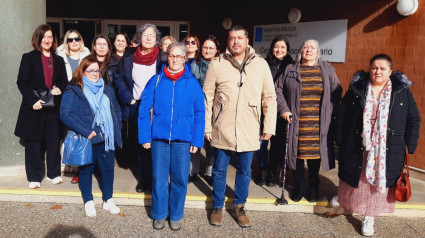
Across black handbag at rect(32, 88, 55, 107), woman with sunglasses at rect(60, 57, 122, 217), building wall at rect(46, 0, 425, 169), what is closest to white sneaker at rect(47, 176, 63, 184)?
woman with sunglasses at rect(60, 57, 122, 217)

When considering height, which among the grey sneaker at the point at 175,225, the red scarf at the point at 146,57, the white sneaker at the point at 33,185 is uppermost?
the red scarf at the point at 146,57

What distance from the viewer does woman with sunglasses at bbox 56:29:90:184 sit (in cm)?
454

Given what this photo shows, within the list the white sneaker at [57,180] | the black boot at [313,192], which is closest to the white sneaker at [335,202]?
the black boot at [313,192]

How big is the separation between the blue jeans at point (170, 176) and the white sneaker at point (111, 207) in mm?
514

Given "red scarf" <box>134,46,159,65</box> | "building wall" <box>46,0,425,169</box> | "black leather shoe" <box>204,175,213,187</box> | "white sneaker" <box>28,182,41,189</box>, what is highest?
"building wall" <box>46,0,425,169</box>

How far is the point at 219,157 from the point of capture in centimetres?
377

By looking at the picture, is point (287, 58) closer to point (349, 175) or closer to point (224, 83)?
point (224, 83)

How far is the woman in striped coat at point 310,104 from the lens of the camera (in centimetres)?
395

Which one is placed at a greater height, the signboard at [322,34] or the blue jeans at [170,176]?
the signboard at [322,34]

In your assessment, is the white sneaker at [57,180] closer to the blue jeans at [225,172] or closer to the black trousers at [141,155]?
the black trousers at [141,155]

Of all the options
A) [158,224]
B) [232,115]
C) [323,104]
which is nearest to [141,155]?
[158,224]

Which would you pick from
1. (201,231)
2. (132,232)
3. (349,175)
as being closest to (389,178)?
(349,175)

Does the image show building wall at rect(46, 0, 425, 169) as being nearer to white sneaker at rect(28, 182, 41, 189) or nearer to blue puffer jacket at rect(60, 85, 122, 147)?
blue puffer jacket at rect(60, 85, 122, 147)

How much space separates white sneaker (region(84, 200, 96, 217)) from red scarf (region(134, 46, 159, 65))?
159cm
